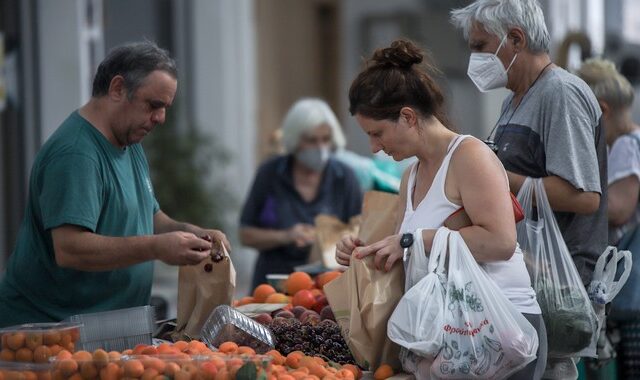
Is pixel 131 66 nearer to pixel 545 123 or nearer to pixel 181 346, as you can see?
pixel 181 346

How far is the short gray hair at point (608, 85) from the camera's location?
4.88 meters

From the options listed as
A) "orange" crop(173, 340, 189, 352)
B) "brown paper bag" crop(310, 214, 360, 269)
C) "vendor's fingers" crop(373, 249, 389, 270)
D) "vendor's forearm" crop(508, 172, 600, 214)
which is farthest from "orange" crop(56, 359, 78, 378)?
"brown paper bag" crop(310, 214, 360, 269)

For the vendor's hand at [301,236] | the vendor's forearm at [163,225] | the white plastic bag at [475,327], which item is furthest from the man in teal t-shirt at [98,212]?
the vendor's hand at [301,236]

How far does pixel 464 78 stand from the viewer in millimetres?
12125

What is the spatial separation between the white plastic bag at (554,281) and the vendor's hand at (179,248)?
1.05m

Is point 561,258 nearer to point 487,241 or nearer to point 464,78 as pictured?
point 487,241

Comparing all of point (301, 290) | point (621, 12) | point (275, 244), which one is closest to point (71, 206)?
point (301, 290)

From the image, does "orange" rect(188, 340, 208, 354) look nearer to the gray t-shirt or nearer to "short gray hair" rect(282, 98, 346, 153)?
the gray t-shirt

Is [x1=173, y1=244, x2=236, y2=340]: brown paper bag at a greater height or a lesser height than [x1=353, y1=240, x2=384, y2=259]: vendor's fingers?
lesser

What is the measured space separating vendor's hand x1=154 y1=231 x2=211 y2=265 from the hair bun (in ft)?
2.63

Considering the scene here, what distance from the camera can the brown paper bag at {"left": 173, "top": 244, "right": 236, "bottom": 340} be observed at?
3.86 m

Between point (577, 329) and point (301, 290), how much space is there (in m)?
1.19

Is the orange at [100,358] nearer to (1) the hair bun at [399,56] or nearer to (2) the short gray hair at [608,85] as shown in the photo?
(1) the hair bun at [399,56]

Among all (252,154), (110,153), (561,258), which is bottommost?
(252,154)
